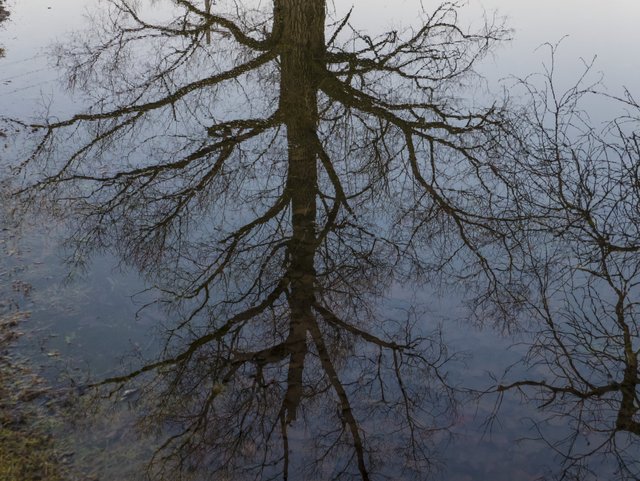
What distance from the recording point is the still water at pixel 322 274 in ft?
12.1

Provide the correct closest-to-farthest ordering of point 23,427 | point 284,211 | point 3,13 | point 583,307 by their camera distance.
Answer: point 23,427, point 583,307, point 284,211, point 3,13

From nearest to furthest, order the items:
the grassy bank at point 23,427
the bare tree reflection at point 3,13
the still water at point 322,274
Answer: the grassy bank at point 23,427 < the still water at point 322,274 < the bare tree reflection at point 3,13

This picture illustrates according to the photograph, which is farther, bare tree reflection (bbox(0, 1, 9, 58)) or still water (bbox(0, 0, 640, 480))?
bare tree reflection (bbox(0, 1, 9, 58))

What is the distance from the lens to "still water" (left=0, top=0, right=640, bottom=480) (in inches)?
146

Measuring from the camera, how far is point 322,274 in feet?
16.1

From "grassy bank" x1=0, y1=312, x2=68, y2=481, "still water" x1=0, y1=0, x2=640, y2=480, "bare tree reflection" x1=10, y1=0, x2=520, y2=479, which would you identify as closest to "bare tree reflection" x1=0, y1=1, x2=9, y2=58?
"bare tree reflection" x1=10, y1=0, x2=520, y2=479

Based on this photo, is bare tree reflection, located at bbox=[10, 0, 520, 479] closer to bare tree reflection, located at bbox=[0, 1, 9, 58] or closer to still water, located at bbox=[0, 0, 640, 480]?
still water, located at bbox=[0, 0, 640, 480]

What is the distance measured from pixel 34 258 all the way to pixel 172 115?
2990 mm

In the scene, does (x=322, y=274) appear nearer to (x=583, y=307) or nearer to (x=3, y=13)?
(x=583, y=307)

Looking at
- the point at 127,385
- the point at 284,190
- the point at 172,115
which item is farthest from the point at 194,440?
the point at 172,115

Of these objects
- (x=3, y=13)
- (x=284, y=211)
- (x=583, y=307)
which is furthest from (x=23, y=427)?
(x=3, y=13)

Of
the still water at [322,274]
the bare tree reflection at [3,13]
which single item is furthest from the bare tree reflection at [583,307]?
the bare tree reflection at [3,13]

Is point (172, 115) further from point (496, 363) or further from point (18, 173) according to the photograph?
point (496, 363)

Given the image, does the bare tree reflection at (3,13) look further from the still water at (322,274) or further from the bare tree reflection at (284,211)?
the still water at (322,274)
